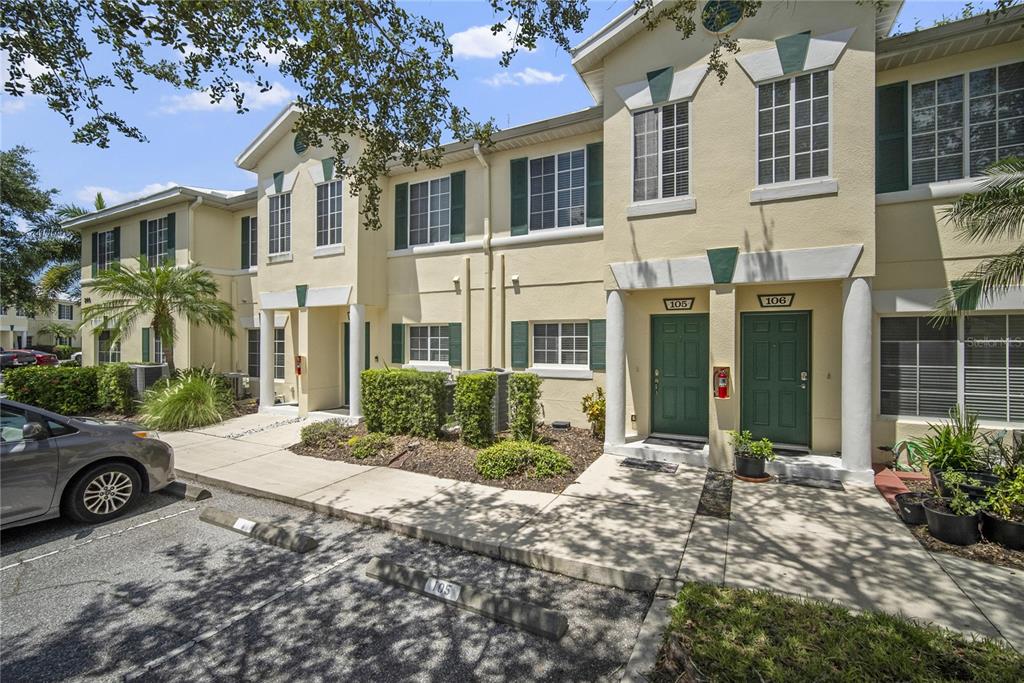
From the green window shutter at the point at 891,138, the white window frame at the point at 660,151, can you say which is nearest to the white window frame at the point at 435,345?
the white window frame at the point at 660,151

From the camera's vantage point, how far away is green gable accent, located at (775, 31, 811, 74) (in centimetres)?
680

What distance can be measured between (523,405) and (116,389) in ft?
39.9

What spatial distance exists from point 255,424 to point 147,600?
7.76 meters

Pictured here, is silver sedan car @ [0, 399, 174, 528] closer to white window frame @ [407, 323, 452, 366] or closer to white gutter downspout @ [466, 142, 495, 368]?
white window frame @ [407, 323, 452, 366]

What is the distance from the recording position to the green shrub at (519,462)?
6.86 metres

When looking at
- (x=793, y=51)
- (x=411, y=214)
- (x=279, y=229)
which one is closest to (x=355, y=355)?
(x=411, y=214)

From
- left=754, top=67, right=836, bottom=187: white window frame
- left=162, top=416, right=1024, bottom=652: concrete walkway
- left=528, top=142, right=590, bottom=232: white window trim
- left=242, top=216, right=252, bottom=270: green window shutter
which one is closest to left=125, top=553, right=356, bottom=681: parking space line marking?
left=162, top=416, right=1024, bottom=652: concrete walkway

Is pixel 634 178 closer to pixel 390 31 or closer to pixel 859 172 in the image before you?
pixel 859 172

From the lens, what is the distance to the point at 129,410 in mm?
12695

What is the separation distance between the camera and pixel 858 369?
21.5 ft

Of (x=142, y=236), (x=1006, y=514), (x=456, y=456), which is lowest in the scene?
(x=456, y=456)

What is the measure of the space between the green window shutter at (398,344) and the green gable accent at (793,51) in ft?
30.5

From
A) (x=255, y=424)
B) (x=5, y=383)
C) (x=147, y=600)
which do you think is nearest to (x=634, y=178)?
(x=147, y=600)

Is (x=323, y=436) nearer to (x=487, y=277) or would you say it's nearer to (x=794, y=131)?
(x=487, y=277)
